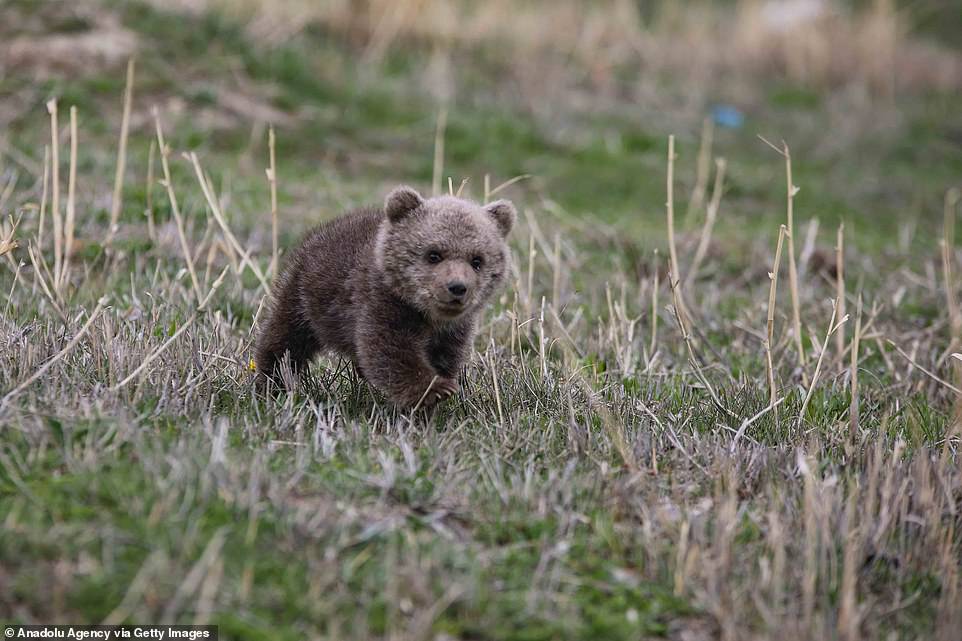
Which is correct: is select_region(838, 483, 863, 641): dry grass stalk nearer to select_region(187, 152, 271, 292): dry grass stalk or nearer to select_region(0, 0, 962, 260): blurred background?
select_region(187, 152, 271, 292): dry grass stalk

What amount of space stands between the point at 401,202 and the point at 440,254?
12.7 inches

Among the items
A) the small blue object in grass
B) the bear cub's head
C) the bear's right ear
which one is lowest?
the small blue object in grass

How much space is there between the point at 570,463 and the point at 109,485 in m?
1.67

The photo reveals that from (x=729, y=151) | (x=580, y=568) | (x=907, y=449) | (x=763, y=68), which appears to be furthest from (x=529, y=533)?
(x=763, y=68)

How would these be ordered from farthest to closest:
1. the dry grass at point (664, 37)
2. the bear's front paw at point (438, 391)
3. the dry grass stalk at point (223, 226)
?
the dry grass at point (664, 37)
the dry grass stalk at point (223, 226)
the bear's front paw at point (438, 391)

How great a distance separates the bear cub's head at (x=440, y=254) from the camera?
4715 millimetres

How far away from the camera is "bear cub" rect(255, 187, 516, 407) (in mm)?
4723

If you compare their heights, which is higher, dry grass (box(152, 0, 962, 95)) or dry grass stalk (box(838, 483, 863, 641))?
dry grass (box(152, 0, 962, 95))

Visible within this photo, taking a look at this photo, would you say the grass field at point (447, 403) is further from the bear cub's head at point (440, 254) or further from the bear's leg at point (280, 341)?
the bear cub's head at point (440, 254)

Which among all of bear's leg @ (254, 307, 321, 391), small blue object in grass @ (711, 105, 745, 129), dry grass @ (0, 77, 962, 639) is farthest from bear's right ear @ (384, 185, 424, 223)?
small blue object in grass @ (711, 105, 745, 129)

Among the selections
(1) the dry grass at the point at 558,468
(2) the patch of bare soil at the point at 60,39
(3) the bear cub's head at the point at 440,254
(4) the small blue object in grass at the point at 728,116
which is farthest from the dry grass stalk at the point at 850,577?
(4) the small blue object in grass at the point at 728,116

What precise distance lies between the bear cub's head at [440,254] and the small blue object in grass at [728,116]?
10.1 metres

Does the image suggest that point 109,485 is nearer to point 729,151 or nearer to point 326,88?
point 326,88

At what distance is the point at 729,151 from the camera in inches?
536
